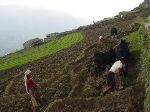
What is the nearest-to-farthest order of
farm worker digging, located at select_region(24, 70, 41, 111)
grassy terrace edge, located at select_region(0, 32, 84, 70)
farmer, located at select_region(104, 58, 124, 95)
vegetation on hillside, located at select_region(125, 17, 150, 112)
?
vegetation on hillside, located at select_region(125, 17, 150, 112) < farmer, located at select_region(104, 58, 124, 95) < farm worker digging, located at select_region(24, 70, 41, 111) < grassy terrace edge, located at select_region(0, 32, 84, 70)

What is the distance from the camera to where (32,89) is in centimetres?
2864

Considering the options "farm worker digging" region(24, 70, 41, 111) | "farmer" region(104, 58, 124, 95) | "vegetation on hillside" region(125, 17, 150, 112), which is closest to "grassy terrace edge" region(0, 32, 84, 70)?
"vegetation on hillside" region(125, 17, 150, 112)

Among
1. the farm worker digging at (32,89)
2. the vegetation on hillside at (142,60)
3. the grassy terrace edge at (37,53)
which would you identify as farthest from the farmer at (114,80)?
the grassy terrace edge at (37,53)

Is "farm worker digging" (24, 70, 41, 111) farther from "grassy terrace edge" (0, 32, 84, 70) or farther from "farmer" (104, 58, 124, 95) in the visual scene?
"grassy terrace edge" (0, 32, 84, 70)

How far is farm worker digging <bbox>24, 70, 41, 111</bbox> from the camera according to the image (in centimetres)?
2833

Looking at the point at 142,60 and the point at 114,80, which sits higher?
the point at 142,60

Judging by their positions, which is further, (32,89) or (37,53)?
(37,53)

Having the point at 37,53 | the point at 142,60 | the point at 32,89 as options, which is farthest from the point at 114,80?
the point at 37,53

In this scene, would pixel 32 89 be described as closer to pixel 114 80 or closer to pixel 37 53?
pixel 114 80

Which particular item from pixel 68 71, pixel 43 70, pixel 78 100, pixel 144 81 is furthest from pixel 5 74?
pixel 144 81

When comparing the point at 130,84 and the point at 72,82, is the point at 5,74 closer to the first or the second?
the point at 72,82

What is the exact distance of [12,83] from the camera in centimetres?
Result: 4125

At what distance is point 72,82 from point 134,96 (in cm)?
971

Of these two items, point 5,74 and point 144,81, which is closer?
point 144,81
